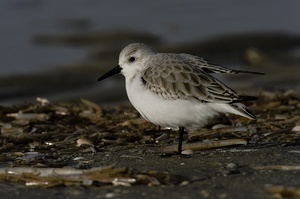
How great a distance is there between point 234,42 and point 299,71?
1855mm

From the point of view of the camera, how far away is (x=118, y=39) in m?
12.2

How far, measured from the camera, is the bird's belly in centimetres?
502

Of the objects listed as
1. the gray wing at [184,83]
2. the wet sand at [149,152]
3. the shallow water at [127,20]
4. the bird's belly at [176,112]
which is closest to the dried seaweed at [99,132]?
the wet sand at [149,152]

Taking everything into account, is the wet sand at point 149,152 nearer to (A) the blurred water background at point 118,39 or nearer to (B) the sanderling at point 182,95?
(B) the sanderling at point 182,95

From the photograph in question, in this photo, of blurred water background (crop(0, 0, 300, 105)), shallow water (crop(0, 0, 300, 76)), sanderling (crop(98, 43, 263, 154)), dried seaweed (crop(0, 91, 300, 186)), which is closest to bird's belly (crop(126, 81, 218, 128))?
sanderling (crop(98, 43, 263, 154))

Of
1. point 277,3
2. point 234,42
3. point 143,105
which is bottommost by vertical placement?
point 143,105

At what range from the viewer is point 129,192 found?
13.2ft

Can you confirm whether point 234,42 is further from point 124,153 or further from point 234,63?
point 124,153

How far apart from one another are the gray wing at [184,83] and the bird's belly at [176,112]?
0.13 ft

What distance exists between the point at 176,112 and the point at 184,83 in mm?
204

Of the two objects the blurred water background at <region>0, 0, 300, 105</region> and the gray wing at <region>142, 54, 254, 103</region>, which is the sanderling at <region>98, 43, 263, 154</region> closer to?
the gray wing at <region>142, 54, 254, 103</region>

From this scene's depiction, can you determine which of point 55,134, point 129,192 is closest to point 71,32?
point 55,134

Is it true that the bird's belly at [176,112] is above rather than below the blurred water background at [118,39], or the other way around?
below

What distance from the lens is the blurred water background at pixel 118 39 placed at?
32.9ft
